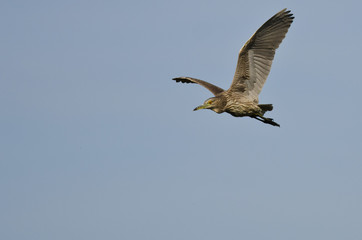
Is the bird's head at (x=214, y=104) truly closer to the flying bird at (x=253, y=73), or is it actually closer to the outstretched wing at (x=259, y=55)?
the flying bird at (x=253, y=73)

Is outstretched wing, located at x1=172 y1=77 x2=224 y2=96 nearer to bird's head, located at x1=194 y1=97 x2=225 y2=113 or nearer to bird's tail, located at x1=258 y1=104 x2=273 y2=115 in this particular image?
bird's head, located at x1=194 y1=97 x2=225 y2=113

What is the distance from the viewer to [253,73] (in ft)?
65.7

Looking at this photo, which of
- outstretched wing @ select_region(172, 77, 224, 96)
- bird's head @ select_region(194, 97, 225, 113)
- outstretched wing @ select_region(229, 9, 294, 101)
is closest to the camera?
outstretched wing @ select_region(229, 9, 294, 101)

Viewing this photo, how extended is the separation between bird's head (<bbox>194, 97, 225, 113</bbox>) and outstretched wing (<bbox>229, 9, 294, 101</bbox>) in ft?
1.81

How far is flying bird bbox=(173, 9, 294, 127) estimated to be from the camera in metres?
19.5

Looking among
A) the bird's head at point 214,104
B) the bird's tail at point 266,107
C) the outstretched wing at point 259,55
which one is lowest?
the bird's tail at point 266,107

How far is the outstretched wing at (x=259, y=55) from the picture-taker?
19500mm

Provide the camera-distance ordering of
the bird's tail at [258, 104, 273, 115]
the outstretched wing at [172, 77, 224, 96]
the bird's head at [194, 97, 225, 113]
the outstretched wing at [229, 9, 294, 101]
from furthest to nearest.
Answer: the outstretched wing at [172, 77, 224, 96] → the bird's head at [194, 97, 225, 113] → the bird's tail at [258, 104, 273, 115] → the outstretched wing at [229, 9, 294, 101]

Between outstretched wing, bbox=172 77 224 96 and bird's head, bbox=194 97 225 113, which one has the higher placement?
outstretched wing, bbox=172 77 224 96

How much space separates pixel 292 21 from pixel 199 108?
12.2 ft

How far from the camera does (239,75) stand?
20.2m

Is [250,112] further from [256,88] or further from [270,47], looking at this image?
[270,47]

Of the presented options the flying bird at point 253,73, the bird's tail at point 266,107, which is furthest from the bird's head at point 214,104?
the bird's tail at point 266,107

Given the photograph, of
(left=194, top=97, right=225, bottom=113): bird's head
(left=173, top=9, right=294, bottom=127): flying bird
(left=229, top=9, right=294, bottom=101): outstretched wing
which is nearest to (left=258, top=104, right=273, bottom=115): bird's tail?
(left=173, top=9, right=294, bottom=127): flying bird
